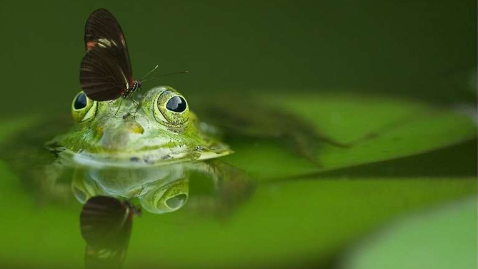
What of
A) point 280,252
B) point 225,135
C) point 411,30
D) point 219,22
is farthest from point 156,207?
point 411,30

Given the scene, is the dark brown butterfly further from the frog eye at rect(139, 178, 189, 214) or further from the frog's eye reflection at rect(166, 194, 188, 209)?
the frog's eye reflection at rect(166, 194, 188, 209)

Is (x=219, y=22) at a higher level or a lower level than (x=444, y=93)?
higher

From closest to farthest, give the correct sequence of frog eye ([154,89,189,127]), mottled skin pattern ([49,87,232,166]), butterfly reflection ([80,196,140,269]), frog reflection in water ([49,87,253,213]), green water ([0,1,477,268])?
butterfly reflection ([80,196,140,269]), green water ([0,1,477,268]), frog reflection in water ([49,87,253,213]), mottled skin pattern ([49,87,232,166]), frog eye ([154,89,189,127])

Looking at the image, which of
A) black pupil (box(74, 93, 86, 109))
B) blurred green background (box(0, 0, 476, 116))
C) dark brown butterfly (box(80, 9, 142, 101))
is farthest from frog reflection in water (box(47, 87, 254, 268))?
blurred green background (box(0, 0, 476, 116))

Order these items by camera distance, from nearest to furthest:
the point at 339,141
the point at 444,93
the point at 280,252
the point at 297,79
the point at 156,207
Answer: the point at 280,252, the point at 156,207, the point at 339,141, the point at 444,93, the point at 297,79

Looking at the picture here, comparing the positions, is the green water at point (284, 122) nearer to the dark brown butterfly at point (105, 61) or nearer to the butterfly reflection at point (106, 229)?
the butterfly reflection at point (106, 229)

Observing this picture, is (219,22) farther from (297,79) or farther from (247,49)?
(297,79)

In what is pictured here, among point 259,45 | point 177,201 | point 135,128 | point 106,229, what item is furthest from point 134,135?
point 259,45
